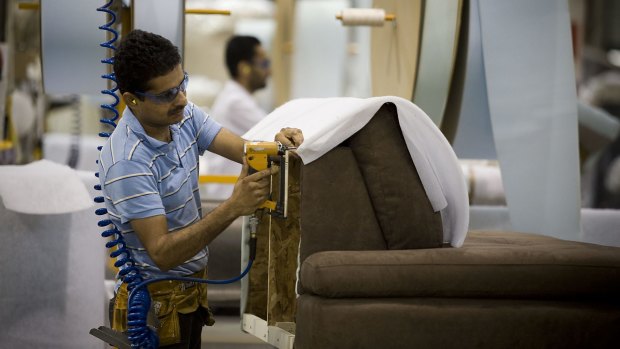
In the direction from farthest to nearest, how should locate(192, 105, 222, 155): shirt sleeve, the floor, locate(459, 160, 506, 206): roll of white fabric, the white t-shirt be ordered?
the white t-shirt → locate(459, 160, 506, 206): roll of white fabric → the floor → locate(192, 105, 222, 155): shirt sleeve

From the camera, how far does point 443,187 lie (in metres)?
2.39

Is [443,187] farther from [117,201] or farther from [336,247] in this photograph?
[117,201]

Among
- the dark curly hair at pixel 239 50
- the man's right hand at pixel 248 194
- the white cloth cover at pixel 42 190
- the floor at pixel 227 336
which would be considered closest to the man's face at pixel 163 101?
the man's right hand at pixel 248 194

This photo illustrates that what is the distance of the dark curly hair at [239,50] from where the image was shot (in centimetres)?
567

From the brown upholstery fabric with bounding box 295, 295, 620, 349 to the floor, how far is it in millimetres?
1423

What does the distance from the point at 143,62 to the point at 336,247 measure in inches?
25.4

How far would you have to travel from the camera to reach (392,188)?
7.54 ft

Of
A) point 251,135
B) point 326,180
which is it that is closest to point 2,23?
point 251,135

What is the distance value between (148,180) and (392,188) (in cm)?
60

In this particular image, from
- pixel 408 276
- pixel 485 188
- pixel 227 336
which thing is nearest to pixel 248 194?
pixel 408 276

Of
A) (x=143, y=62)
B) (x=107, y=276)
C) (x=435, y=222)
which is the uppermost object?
(x=143, y=62)

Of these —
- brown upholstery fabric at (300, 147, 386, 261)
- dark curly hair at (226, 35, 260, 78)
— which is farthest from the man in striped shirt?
dark curly hair at (226, 35, 260, 78)

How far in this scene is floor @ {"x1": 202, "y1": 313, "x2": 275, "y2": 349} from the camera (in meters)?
3.53

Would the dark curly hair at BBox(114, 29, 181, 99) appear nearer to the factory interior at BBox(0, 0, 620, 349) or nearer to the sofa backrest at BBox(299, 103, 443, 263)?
the factory interior at BBox(0, 0, 620, 349)
